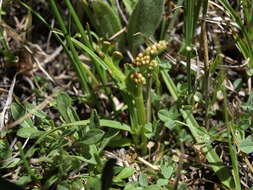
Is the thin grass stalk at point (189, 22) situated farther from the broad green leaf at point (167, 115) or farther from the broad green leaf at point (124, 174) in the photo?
the broad green leaf at point (124, 174)

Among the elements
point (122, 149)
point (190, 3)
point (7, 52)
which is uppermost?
point (190, 3)

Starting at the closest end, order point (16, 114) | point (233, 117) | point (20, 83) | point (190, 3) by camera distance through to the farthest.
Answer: point (190, 3) < point (16, 114) < point (233, 117) < point (20, 83)

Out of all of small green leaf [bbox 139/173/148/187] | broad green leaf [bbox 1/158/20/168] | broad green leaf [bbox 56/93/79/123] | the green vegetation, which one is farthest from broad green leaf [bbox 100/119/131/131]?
broad green leaf [bbox 1/158/20/168]

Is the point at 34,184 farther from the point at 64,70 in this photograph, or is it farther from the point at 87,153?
the point at 64,70

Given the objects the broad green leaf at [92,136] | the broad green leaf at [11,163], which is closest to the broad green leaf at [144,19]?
the broad green leaf at [92,136]

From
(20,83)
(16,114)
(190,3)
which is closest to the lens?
(190,3)

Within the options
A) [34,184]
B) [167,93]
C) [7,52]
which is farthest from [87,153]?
[7,52]

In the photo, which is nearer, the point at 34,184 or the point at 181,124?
the point at 34,184
